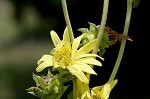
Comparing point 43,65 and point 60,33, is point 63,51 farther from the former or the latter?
point 60,33

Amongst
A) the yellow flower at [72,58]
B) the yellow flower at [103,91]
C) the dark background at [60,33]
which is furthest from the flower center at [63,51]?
the dark background at [60,33]

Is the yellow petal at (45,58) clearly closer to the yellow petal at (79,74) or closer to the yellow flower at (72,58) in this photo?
the yellow flower at (72,58)

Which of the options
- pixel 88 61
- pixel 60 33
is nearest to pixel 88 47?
pixel 88 61

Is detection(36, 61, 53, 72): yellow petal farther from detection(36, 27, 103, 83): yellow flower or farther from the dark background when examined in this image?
the dark background

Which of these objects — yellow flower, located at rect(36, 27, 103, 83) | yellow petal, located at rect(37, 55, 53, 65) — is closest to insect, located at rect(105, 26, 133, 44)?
yellow flower, located at rect(36, 27, 103, 83)

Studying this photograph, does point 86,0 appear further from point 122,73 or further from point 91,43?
point 91,43
